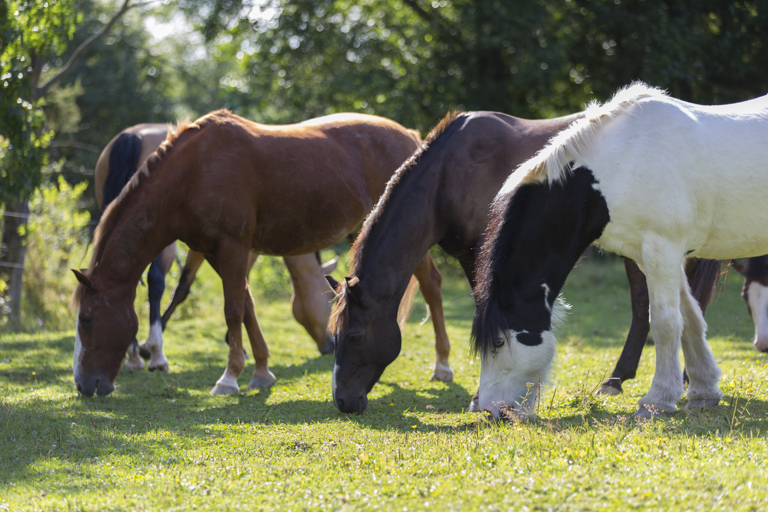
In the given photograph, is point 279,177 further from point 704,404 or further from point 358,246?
point 704,404

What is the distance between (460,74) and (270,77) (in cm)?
473

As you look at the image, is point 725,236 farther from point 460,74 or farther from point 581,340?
point 460,74

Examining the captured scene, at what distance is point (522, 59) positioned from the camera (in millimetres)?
14508

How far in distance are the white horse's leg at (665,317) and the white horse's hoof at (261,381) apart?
354 centimetres

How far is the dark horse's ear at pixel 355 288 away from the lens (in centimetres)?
476

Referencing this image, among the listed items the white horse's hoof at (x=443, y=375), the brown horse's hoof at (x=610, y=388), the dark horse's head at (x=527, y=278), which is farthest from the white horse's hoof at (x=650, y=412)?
the white horse's hoof at (x=443, y=375)

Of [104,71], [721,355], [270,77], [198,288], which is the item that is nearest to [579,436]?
[721,355]

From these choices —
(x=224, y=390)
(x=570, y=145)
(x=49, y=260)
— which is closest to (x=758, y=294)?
(x=570, y=145)

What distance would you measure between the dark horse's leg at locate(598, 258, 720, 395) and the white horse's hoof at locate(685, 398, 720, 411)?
2.94ft

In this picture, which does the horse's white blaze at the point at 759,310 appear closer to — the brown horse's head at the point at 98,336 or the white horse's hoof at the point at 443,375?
the white horse's hoof at the point at 443,375

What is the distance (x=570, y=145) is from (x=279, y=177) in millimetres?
2987

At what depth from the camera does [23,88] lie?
8164mm

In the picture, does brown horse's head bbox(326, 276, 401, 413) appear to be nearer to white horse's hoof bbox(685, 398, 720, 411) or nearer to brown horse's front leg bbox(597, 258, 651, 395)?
brown horse's front leg bbox(597, 258, 651, 395)

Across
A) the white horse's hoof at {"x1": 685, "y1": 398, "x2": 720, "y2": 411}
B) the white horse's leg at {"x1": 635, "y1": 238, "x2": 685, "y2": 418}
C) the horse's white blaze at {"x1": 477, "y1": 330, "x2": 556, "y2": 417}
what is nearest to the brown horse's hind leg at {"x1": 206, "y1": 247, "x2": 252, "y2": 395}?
the horse's white blaze at {"x1": 477, "y1": 330, "x2": 556, "y2": 417}
